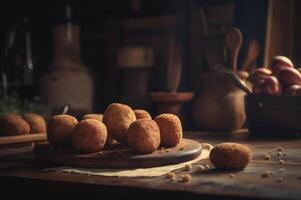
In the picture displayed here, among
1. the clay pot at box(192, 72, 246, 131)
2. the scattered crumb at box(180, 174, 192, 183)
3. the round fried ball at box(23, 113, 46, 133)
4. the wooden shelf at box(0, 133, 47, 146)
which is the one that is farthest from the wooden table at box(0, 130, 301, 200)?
the clay pot at box(192, 72, 246, 131)

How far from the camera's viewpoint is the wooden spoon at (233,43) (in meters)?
1.49

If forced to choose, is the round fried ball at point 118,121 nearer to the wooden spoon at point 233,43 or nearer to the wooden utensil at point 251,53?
the wooden spoon at point 233,43

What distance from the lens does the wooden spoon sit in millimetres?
1495

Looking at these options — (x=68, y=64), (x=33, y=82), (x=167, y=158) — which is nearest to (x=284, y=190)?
(x=167, y=158)

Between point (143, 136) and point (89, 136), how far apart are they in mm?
107

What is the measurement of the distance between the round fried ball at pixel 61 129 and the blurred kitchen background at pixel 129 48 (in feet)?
2.34

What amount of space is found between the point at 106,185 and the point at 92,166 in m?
0.14

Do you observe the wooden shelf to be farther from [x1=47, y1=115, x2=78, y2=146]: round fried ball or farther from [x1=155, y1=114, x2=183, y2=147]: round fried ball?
[x1=155, y1=114, x2=183, y2=147]: round fried ball

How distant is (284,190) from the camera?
602 mm

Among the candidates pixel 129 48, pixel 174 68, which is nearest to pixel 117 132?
pixel 174 68

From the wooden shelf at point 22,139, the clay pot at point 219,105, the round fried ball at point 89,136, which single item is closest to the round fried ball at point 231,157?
the round fried ball at point 89,136

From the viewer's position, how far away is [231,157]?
0.75 meters

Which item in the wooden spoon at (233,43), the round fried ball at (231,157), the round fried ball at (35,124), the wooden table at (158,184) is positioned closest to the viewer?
the wooden table at (158,184)

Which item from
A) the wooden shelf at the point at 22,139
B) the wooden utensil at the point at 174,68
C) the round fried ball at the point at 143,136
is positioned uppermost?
the wooden utensil at the point at 174,68
